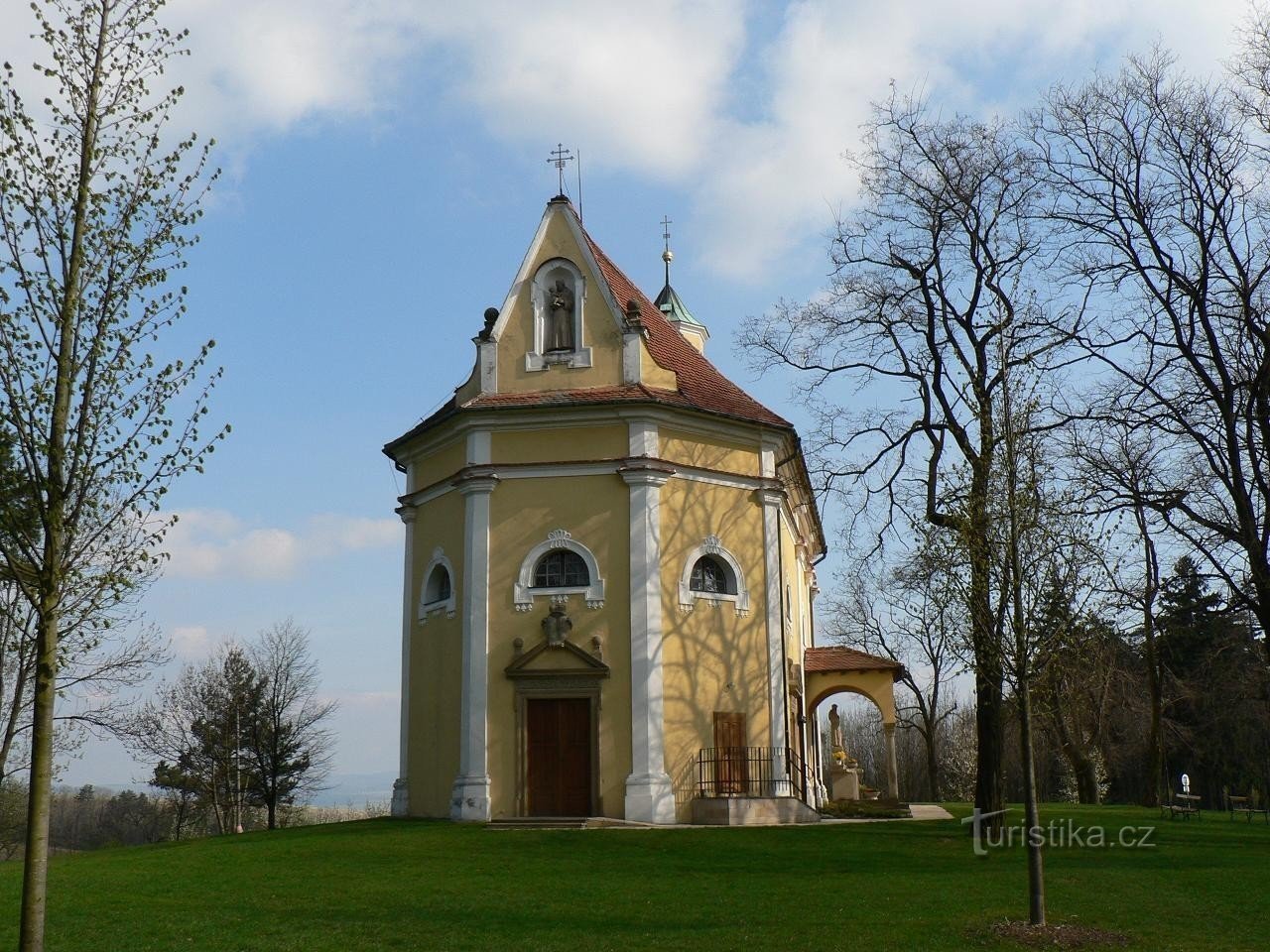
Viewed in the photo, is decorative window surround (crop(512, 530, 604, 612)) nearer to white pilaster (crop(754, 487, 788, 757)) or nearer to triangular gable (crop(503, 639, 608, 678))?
triangular gable (crop(503, 639, 608, 678))

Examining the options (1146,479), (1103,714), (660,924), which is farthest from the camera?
(1103,714)

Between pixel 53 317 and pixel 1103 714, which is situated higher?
pixel 53 317

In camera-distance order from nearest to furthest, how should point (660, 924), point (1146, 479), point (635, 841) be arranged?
point (660, 924), point (635, 841), point (1146, 479)

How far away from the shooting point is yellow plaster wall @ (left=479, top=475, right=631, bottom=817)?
22.4 m

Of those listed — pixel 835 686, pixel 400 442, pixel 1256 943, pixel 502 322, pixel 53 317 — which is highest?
pixel 502 322

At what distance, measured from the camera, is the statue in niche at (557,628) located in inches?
897

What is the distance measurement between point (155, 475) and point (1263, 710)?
47438 mm

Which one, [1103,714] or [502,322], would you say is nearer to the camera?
[502,322]

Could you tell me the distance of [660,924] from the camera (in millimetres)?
12273


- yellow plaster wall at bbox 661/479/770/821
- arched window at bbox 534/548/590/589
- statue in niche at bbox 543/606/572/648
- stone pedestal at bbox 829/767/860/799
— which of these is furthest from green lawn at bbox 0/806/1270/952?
stone pedestal at bbox 829/767/860/799

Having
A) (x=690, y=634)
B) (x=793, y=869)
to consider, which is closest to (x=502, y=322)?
(x=690, y=634)

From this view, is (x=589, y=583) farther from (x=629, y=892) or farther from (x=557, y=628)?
(x=629, y=892)

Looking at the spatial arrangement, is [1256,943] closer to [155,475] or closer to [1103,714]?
[155,475]

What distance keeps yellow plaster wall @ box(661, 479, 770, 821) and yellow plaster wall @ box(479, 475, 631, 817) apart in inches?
34.4
